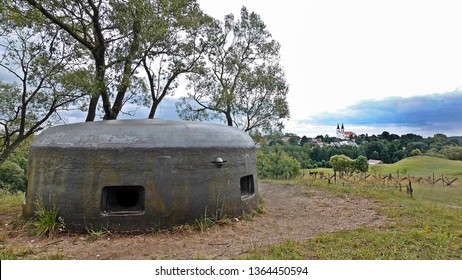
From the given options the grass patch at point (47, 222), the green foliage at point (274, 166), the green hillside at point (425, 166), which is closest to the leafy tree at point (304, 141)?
the green hillside at point (425, 166)

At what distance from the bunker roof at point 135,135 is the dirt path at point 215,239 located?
194 cm

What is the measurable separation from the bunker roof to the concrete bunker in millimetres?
22

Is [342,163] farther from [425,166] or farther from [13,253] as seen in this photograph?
[13,253]

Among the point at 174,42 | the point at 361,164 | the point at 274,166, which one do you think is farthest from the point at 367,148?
the point at 174,42

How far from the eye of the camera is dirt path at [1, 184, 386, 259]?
5562 millimetres

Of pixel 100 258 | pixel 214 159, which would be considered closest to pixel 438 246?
pixel 214 159

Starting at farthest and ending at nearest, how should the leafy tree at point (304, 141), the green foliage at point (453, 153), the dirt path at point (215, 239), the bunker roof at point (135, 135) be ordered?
the leafy tree at point (304, 141) < the green foliage at point (453, 153) < the bunker roof at point (135, 135) < the dirt path at point (215, 239)

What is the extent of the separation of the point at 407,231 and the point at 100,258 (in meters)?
6.30

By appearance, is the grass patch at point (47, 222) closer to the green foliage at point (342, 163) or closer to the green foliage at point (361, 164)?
the green foliage at point (342, 163)

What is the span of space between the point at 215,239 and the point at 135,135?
9.34ft

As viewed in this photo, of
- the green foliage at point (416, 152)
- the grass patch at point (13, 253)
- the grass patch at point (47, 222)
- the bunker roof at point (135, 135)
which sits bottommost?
the green foliage at point (416, 152)

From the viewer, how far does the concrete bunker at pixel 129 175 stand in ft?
21.7

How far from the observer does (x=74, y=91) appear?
456 inches

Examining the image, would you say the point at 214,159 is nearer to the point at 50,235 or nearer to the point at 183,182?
the point at 183,182
